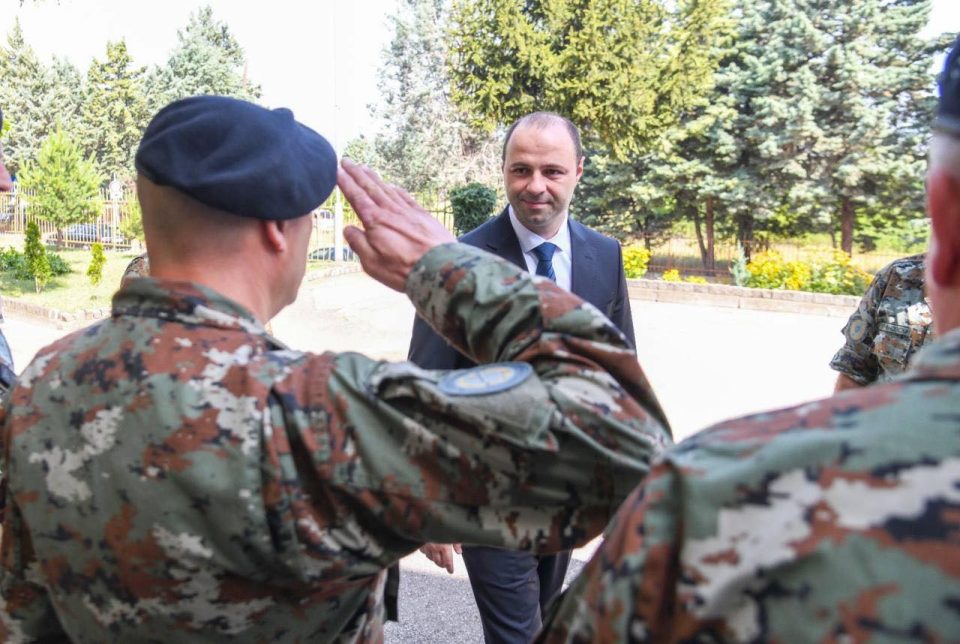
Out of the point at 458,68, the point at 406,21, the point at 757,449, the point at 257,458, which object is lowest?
the point at 257,458

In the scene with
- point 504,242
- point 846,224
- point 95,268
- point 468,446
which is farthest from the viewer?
point 846,224

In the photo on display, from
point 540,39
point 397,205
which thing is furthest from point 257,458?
point 540,39

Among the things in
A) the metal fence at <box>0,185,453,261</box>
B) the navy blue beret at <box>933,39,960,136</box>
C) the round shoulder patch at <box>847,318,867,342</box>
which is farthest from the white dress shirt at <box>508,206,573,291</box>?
the metal fence at <box>0,185,453,261</box>

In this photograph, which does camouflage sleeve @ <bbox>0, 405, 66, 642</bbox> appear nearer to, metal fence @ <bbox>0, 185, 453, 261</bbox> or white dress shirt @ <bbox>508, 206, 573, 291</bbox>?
white dress shirt @ <bbox>508, 206, 573, 291</bbox>

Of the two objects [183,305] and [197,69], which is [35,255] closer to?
[183,305]

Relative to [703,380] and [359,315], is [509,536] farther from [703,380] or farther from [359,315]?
[359,315]

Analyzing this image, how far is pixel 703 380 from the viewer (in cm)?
935

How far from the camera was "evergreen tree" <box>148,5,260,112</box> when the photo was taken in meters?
42.0

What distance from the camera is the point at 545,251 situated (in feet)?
11.5

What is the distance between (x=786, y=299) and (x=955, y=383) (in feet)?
50.9

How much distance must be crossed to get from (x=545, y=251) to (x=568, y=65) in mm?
18236

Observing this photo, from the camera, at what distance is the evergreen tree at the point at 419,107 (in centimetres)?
3747

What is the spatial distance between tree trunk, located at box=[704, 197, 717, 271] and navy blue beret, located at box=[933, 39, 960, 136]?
24026 mm

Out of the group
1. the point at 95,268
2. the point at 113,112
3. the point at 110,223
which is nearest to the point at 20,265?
the point at 95,268
